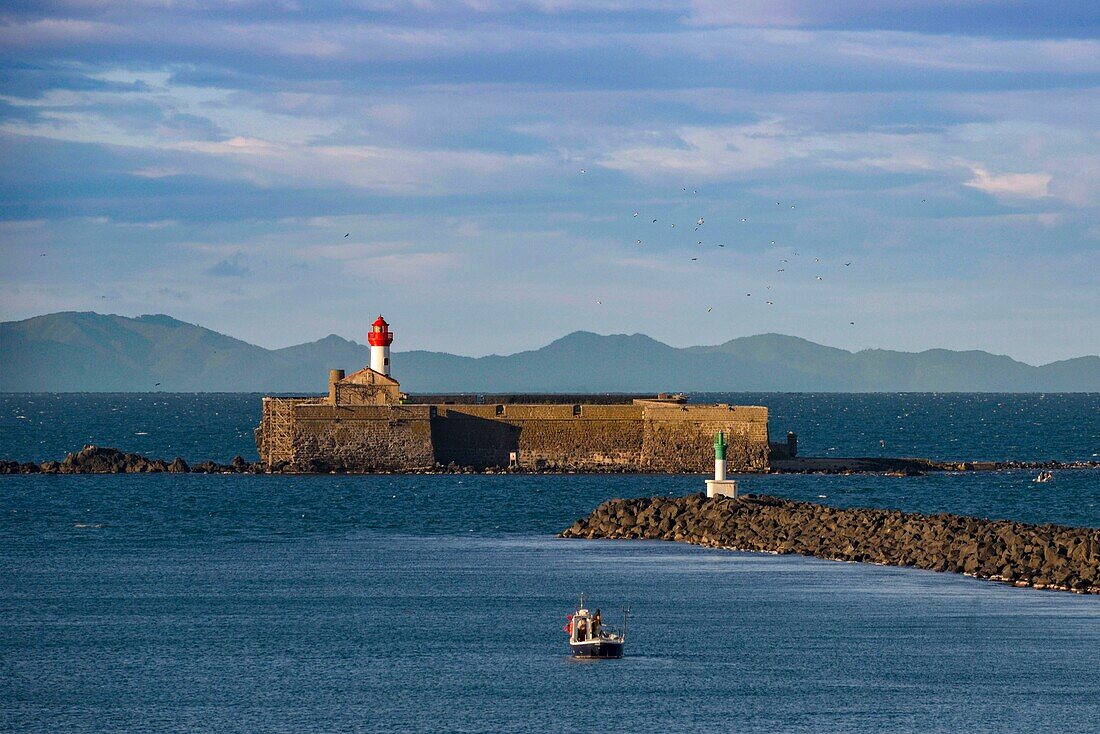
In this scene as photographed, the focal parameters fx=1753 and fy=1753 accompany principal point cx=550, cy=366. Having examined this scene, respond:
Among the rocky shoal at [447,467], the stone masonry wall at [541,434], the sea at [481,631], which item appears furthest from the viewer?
the stone masonry wall at [541,434]

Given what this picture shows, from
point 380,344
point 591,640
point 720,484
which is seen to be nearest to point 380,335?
point 380,344

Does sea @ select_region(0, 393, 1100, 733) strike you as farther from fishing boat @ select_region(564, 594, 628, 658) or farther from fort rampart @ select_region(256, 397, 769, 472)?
fort rampart @ select_region(256, 397, 769, 472)

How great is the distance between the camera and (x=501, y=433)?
8269cm

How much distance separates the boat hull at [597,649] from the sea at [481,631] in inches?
14.7

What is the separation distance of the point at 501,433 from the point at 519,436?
0.86 metres

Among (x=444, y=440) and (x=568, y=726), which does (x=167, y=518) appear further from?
(x=568, y=726)

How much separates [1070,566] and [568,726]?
828 inches

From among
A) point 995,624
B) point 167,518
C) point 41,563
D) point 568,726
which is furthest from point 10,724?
point 167,518

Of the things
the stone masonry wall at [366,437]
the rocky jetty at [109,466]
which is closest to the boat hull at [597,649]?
the stone masonry wall at [366,437]

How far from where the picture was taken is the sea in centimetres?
2894

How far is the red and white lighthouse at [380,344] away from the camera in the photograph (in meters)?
84.6

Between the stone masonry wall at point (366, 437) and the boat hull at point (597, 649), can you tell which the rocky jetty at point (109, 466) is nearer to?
the stone masonry wall at point (366, 437)

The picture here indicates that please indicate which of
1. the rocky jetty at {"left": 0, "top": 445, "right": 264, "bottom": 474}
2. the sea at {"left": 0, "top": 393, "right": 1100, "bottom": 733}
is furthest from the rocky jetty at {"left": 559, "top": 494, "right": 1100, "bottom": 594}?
the rocky jetty at {"left": 0, "top": 445, "right": 264, "bottom": 474}

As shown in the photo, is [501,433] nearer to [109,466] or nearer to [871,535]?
[109,466]
